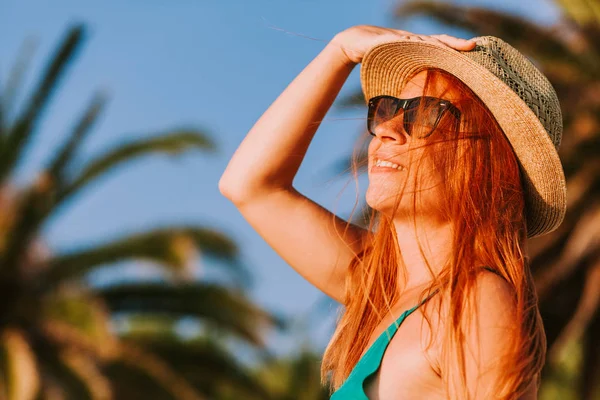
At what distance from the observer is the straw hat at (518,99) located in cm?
253

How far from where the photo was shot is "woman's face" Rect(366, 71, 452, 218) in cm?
254

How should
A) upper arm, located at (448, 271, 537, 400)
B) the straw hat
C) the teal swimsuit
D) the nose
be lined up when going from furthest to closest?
the nose
the straw hat
the teal swimsuit
upper arm, located at (448, 271, 537, 400)

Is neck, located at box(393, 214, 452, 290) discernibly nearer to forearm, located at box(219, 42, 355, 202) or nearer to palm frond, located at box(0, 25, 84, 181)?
forearm, located at box(219, 42, 355, 202)

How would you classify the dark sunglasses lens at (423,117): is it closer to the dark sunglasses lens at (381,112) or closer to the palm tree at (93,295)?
the dark sunglasses lens at (381,112)

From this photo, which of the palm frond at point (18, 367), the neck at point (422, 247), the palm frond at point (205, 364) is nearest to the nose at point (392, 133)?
the neck at point (422, 247)

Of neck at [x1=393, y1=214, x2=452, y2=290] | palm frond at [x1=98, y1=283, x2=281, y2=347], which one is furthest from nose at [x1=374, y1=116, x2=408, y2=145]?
palm frond at [x1=98, y1=283, x2=281, y2=347]

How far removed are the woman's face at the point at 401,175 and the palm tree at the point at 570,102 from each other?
27.6 ft

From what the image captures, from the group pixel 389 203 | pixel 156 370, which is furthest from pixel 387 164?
pixel 156 370

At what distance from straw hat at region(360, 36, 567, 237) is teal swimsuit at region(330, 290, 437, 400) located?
0.51 metres

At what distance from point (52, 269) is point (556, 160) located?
10.4 meters

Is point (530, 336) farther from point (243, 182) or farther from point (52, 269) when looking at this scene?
point (52, 269)

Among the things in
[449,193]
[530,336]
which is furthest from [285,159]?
[530,336]

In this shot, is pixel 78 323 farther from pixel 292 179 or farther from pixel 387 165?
pixel 387 165

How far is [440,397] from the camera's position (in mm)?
2217
